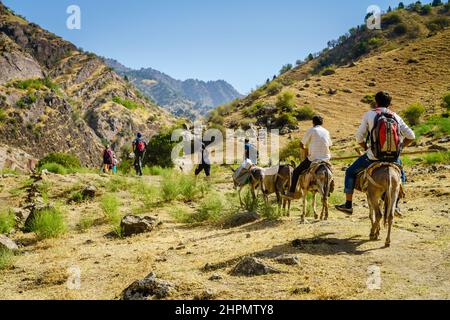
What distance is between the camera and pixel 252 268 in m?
6.39

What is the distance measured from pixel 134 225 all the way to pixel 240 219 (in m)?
2.49

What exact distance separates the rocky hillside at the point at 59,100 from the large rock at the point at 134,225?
3350 inches

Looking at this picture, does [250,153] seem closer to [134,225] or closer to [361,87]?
[134,225]

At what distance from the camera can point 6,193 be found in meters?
16.6

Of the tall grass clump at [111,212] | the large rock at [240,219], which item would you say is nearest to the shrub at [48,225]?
the tall grass clump at [111,212]

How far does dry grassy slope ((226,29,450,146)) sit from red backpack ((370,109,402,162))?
3289 centimetres

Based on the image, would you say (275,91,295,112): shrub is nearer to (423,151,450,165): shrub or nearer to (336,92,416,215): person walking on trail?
(423,151,450,165): shrub

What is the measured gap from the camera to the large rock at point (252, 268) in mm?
6324

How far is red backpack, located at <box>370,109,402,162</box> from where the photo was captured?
7.20 metres

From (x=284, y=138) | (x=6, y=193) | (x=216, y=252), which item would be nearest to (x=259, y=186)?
(x=216, y=252)

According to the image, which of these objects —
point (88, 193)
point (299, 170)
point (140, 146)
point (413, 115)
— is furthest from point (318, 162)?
point (413, 115)

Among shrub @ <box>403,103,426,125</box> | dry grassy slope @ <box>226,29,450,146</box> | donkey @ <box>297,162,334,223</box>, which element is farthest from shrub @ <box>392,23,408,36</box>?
donkey @ <box>297,162,334,223</box>

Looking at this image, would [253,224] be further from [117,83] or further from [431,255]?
[117,83]

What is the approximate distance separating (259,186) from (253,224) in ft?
7.58
